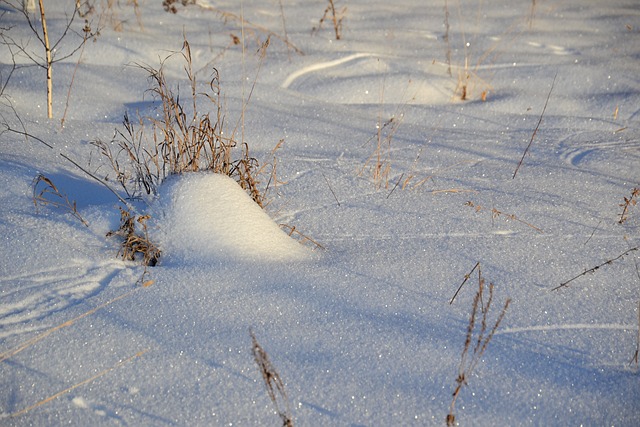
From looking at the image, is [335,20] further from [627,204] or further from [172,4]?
[627,204]

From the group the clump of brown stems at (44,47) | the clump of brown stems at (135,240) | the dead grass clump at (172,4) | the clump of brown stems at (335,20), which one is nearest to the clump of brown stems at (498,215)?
the clump of brown stems at (135,240)

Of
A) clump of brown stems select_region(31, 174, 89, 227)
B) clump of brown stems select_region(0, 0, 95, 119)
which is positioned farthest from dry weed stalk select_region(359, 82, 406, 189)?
clump of brown stems select_region(0, 0, 95, 119)

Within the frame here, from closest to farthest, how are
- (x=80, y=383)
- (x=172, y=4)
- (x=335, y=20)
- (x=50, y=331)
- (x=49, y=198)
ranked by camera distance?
(x=80, y=383), (x=50, y=331), (x=49, y=198), (x=335, y=20), (x=172, y=4)

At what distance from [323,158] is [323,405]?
1.53m

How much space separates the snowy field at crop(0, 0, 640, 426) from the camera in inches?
52.6

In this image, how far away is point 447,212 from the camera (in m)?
2.19

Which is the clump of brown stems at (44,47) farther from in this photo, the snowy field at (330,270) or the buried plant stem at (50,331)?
the buried plant stem at (50,331)

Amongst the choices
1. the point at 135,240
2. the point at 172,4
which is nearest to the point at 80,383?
the point at 135,240

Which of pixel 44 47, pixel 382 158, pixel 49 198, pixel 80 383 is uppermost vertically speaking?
pixel 44 47

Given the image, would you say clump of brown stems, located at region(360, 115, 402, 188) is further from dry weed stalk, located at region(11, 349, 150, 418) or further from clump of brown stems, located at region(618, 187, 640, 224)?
dry weed stalk, located at region(11, 349, 150, 418)

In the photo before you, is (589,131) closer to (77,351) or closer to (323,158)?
(323,158)

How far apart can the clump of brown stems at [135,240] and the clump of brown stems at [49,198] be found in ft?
0.41

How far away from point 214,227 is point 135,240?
225 mm

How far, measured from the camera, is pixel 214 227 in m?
1.82
